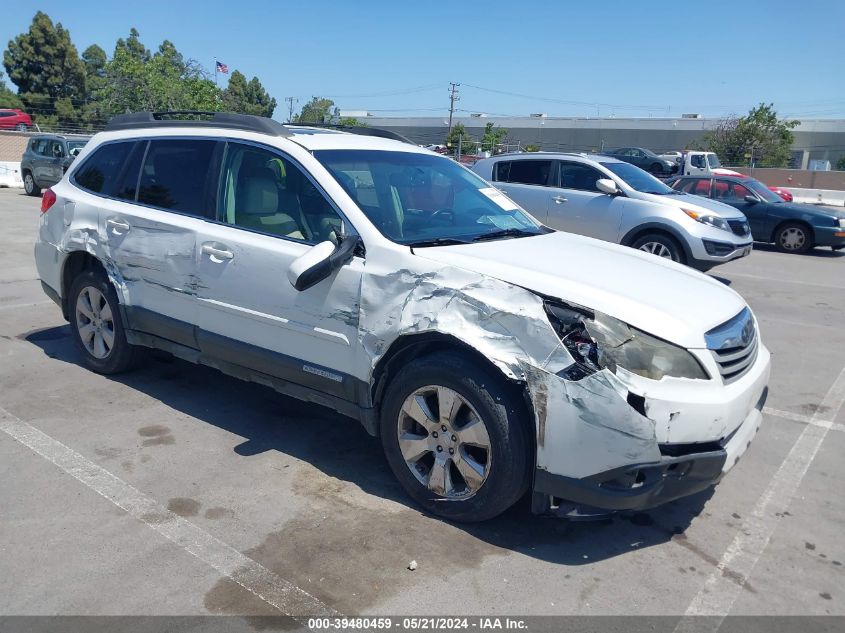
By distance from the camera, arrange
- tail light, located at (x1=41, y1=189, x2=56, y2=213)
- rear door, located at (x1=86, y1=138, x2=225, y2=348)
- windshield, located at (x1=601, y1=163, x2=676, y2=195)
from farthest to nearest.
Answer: windshield, located at (x1=601, y1=163, x2=676, y2=195)
tail light, located at (x1=41, y1=189, x2=56, y2=213)
rear door, located at (x1=86, y1=138, x2=225, y2=348)

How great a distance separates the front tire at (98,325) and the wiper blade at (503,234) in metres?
2.77

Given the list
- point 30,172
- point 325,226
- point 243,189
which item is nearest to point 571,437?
point 325,226

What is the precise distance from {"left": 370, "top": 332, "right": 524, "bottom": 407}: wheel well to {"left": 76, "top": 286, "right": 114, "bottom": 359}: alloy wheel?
2.57 m

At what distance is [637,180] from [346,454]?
821 centimetres

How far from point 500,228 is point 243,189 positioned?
1.63m

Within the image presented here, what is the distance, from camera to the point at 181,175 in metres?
5.04

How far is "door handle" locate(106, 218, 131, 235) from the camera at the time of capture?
5.21 m

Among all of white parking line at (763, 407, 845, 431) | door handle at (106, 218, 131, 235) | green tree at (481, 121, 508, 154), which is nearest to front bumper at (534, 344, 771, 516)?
white parking line at (763, 407, 845, 431)

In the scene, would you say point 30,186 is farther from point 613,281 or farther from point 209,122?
point 613,281

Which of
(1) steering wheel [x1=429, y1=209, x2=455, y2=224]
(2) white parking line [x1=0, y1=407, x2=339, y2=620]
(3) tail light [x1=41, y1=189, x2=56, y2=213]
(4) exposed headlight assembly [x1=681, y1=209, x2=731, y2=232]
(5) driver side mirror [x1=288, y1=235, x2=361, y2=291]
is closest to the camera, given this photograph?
(2) white parking line [x1=0, y1=407, x2=339, y2=620]

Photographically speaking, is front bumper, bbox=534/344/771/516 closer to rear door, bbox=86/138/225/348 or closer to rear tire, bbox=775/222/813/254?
rear door, bbox=86/138/225/348

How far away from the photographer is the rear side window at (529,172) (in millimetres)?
11453

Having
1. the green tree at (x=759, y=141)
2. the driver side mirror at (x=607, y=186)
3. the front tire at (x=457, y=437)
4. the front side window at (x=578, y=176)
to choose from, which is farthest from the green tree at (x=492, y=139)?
the front tire at (x=457, y=437)

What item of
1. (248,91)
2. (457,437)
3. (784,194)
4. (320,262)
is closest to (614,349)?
(457,437)
